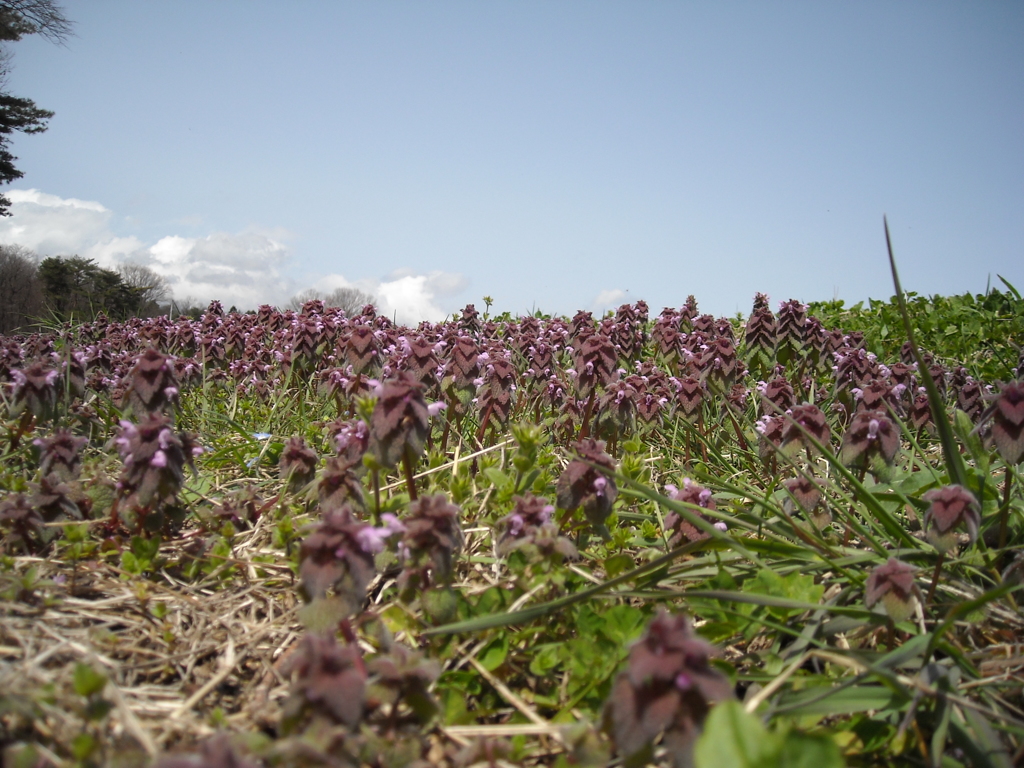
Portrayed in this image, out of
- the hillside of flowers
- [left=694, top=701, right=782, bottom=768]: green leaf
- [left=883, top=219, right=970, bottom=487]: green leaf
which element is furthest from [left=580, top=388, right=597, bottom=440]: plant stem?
[left=694, top=701, right=782, bottom=768]: green leaf

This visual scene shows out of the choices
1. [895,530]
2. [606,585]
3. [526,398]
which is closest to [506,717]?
[606,585]

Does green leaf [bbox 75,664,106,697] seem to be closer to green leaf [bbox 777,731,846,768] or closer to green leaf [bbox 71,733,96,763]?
green leaf [bbox 71,733,96,763]

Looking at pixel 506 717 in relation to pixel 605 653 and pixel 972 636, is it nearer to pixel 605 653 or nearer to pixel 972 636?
pixel 605 653

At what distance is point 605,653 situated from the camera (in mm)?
1884

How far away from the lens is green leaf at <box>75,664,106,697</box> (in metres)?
1.38

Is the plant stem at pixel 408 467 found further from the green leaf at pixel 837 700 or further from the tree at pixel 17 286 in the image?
the tree at pixel 17 286

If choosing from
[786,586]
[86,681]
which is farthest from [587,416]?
[86,681]

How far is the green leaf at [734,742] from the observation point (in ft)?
3.95

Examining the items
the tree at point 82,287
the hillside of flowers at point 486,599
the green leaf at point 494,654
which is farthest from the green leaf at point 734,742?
the tree at point 82,287

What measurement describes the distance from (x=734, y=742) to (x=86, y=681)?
1.31 metres

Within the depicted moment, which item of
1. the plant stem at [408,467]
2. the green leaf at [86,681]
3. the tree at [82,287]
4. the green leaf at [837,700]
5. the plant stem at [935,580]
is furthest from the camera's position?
the tree at [82,287]

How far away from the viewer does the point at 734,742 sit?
47.9 inches

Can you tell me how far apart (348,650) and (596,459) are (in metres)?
1.12

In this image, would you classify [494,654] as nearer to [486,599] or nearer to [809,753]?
[486,599]
